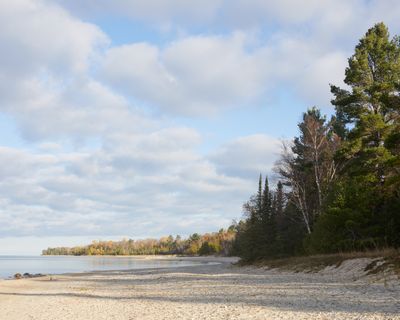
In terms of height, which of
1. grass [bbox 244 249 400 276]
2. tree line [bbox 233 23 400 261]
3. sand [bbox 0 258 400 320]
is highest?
tree line [bbox 233 23 400 261]

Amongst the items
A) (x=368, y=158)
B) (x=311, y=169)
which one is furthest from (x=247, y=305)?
(x=311, y=169)

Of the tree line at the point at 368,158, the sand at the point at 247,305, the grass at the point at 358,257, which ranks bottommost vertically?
the sand at the point at 247,305

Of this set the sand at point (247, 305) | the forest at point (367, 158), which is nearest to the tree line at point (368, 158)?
the forest at point (367, 158)

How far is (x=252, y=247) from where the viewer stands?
5966 cm

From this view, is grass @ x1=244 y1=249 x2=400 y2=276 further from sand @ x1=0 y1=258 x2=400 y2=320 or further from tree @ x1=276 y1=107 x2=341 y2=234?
tree @ x1=276 y1=107 x2=341 y2=234

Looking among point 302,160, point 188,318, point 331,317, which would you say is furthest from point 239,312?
point 302,160

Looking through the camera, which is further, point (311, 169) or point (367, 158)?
point (311, 169)

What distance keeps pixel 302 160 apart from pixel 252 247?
547 inches

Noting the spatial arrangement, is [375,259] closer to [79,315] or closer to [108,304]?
[108,304]

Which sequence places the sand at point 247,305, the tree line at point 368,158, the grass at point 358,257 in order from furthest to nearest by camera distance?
the tree line at point 368,158
the grass at point 358,257
the sand at point 247,305

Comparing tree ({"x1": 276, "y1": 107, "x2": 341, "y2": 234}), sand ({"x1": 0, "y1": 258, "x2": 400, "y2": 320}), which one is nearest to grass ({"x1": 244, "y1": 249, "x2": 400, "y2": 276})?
sand ({"x1": 0, "y1": 258, "x2": 400, "y2": 320})

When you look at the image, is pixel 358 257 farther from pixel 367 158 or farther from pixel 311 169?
pixel 311 169

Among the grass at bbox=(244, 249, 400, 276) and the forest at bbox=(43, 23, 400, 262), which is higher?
the forest at bbox=(43, 23, 400, 262)

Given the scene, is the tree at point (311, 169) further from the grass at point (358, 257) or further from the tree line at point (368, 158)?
the grass at point (358, 257)
